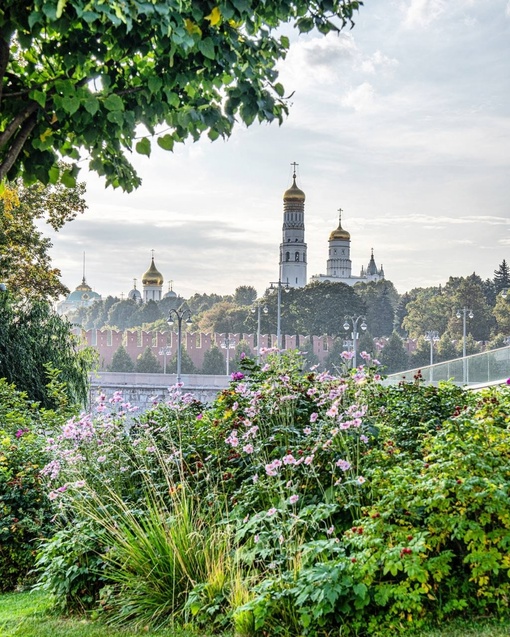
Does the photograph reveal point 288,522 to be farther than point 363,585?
Yes

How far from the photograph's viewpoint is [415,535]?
4.43m

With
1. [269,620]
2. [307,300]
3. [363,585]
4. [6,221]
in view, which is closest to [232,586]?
[269,620]

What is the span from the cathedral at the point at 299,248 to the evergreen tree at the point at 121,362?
3838 centimetres

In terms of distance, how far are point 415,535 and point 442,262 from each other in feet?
263

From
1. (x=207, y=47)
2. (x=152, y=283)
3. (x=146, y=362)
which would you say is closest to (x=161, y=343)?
(x=146, y=362)

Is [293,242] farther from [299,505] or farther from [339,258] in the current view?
[299,505]

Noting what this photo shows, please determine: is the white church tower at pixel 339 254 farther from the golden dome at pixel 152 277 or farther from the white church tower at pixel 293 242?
the golden dome at pixel 152 277

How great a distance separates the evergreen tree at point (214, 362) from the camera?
63.9 m

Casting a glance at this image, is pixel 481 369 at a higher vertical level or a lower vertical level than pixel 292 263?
lower

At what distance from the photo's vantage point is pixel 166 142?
4.91 m

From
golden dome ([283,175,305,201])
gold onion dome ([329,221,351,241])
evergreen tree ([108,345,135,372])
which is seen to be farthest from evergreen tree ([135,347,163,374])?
gold onion dome ([329,221,351,241])

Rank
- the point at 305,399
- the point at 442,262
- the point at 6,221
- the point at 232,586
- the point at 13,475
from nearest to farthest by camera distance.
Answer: the point at 232,586 < the point at 305,399 < the point at 13,475 < the point at 6,221 < the point at 442,262

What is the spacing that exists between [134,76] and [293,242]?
108 meters

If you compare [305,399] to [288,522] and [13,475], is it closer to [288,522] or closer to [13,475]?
[288,522]
